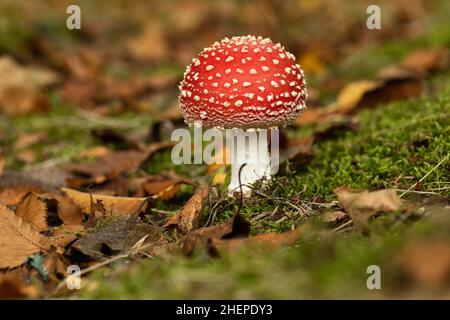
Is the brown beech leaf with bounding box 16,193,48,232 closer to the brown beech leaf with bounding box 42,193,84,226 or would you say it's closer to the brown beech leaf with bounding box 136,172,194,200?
the brown beech leaf with bounding box 42,193,84,226

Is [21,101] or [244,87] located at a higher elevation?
[21,101]

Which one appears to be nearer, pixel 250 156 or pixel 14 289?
pixel 14 289

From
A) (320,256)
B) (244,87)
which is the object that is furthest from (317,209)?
(320,256)

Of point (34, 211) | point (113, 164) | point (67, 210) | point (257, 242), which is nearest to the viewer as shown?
point (257, 242)

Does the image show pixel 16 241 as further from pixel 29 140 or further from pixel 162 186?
pixel 29 140

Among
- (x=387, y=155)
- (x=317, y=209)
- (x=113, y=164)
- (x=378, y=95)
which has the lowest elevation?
(x=317, y=209)

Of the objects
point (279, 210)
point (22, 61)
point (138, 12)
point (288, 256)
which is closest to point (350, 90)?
point (279, 210)

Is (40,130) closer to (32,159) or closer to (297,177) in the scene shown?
(32,159)
